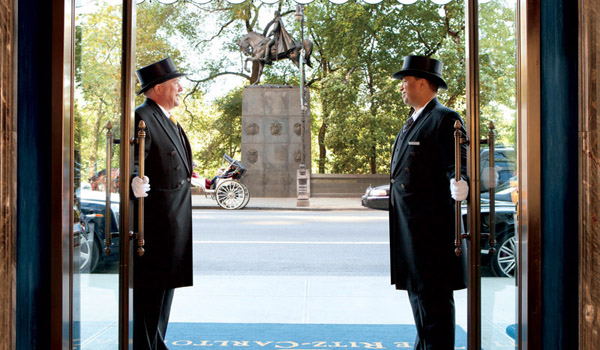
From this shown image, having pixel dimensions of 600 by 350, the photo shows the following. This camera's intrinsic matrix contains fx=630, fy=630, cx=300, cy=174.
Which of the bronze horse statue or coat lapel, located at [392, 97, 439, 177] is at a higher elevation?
the bronze horse statue

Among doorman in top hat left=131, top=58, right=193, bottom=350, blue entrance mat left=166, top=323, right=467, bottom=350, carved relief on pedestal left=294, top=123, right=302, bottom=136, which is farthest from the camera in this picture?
carved relief on pedestal left=294, top=123, right=302, bottom=136

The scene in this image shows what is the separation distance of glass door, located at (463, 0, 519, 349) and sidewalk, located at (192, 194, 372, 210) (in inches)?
606

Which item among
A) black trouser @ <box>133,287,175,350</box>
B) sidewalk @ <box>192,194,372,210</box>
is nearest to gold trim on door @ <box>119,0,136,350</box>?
black trouser @ <box>133,287,175,350</box>

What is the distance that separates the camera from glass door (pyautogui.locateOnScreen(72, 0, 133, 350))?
8.71ft

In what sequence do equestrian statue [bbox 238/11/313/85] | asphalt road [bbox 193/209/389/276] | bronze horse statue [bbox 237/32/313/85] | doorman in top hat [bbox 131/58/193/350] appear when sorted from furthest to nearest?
bronze horse statue [bbox 237/32/313/85], equestrian statue [bbox 238/11/313/85], asphalt road [bbox 193/209/389/276], doorman in top hat [bbox 131/58/193/350]

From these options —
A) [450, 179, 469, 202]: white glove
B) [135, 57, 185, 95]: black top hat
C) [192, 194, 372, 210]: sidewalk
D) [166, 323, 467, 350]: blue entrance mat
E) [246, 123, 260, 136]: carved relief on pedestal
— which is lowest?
[166, 323, 467, 350]: blue entrance mat

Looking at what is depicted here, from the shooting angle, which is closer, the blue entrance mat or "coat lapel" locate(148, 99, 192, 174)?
"coat lapel" locate(148, 99, 192, 174)

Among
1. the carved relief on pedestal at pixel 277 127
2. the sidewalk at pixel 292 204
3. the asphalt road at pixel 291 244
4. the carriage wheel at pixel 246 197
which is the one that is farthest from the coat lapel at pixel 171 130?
the carved relief on pedestal at pixel 277 127

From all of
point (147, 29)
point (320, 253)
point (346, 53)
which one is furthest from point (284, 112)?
point (320, 253)

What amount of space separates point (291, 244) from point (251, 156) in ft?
41.0

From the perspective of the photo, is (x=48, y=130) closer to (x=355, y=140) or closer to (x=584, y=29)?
(x=584, y=29)

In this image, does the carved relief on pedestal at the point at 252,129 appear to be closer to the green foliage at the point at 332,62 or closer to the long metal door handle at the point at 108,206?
the green foliage at the point at 332,62

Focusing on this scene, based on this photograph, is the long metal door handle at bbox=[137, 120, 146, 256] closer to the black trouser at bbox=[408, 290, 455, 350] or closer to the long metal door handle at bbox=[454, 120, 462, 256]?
the long metal door handle at bbox=[454, 120, 462, 256]

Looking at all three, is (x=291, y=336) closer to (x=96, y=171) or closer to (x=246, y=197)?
(x=96, y=171)
